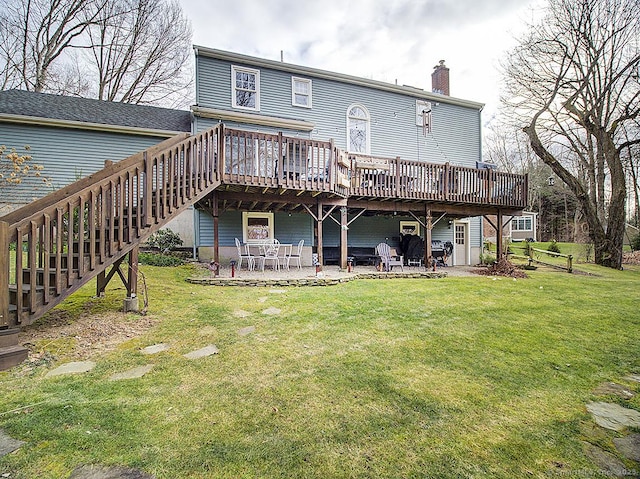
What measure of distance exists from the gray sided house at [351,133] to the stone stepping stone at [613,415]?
7.19 m

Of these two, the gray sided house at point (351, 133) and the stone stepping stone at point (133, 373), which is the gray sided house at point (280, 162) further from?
the stone stepping stone at point (133, 373)

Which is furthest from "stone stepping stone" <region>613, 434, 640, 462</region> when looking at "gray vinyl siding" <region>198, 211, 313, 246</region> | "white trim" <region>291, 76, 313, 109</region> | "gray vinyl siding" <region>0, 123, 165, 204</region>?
"gray vinyl siding" <region>0, 123, 165, 204</region>

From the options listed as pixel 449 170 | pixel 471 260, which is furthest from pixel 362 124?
pixel 471 260

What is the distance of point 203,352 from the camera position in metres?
3.64

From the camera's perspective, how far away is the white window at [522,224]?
30.2m

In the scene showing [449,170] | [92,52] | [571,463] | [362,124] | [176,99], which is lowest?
[571,463]

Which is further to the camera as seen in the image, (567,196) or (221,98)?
(567,196)

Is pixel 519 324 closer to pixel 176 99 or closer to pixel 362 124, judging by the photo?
pixel 362 124

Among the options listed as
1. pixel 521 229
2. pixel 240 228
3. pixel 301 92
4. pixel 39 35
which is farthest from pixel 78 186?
pixel 521 229

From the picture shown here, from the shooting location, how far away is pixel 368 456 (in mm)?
2012

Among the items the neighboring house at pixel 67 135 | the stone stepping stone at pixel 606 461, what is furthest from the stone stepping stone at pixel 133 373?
the neighboring house at pixel 67 135

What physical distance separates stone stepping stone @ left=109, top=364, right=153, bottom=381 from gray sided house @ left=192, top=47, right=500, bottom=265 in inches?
233

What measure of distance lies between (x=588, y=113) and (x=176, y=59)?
2221 cm

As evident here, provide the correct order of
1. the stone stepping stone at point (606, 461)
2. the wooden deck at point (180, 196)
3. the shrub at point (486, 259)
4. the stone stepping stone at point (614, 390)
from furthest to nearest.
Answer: the shrub at point (486, 259) < the wooden deck at point (180, 196) < the stone stepping stone at point (614, 390) < the stone stepping stone at point (606, 461)
